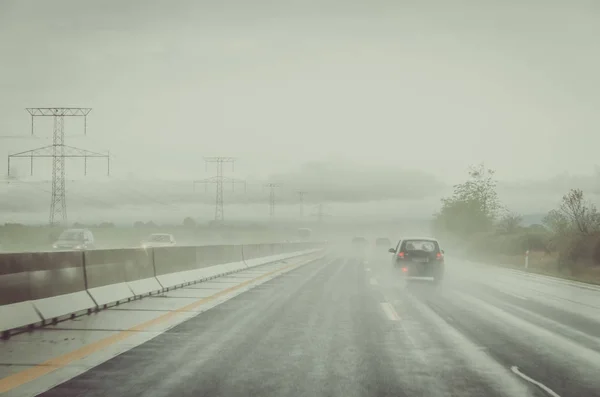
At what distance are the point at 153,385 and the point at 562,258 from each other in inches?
1189

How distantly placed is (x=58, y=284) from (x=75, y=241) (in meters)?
25.9

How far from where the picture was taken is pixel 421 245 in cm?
2248

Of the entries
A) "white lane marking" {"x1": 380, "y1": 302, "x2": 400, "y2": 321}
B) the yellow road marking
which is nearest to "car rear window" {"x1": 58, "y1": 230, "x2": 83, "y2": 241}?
"white lane marking" {"x1": 380, "y1": 302, "x2": 400, "y2": 321}

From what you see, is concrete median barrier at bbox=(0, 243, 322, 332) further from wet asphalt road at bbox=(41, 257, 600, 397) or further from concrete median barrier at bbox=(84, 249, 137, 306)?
wet asphalt road at bbox=(41, 257, 600, 397)

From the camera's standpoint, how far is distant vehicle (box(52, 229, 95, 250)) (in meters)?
34.0

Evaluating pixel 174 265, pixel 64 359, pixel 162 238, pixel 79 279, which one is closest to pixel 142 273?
pixel 174 265

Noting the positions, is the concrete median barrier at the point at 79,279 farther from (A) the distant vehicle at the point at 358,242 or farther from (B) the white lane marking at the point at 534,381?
(A) the distant vehicle at the point at 358,242

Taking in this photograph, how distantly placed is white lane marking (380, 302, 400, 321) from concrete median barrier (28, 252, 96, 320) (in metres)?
5.44

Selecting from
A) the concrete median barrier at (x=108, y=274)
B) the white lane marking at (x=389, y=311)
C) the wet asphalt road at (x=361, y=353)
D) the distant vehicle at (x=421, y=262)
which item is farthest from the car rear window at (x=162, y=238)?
the white lane marking at (x=389, y=311)

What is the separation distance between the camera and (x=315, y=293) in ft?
53.6

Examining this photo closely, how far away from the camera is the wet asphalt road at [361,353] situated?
5.98 metres

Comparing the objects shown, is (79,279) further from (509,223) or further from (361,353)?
(509,223)

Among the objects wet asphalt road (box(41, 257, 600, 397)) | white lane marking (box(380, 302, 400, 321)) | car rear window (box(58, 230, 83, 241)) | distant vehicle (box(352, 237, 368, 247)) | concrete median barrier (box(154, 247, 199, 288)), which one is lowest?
distant vehicle (box(352, 237, 368, 247))

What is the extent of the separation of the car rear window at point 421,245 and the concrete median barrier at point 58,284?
524 inches
